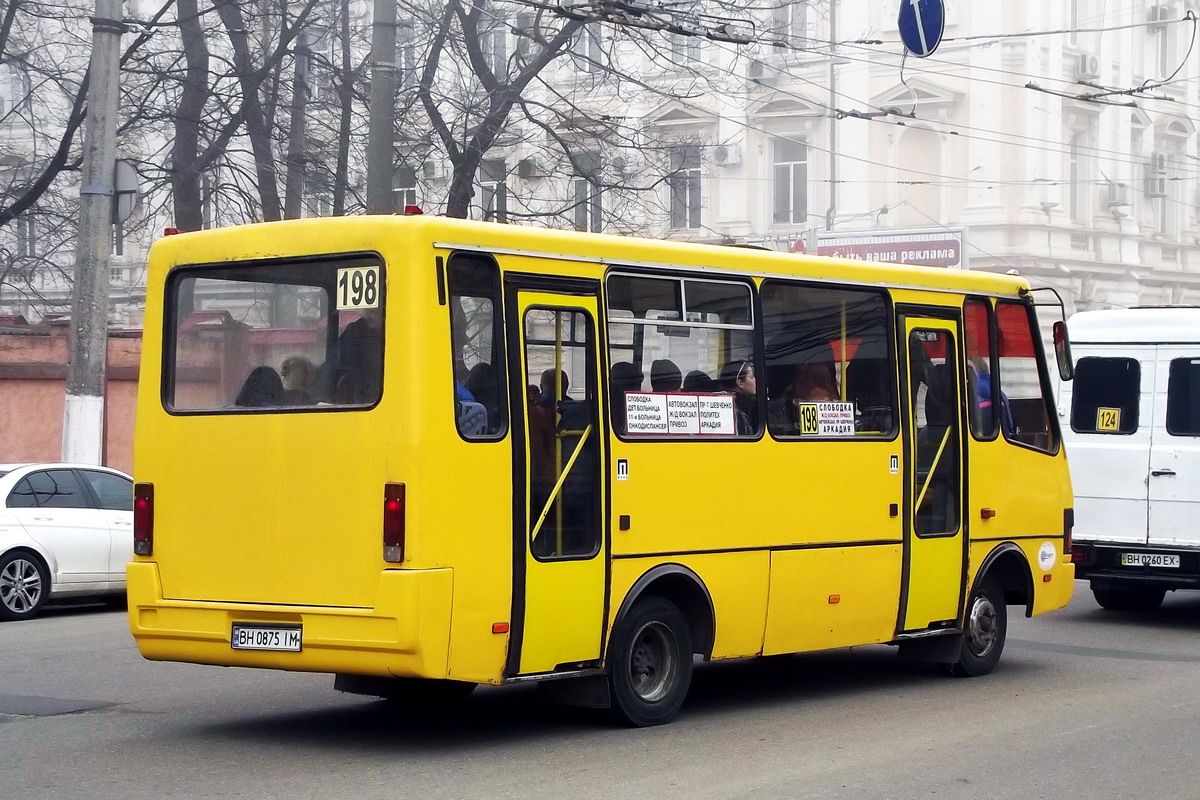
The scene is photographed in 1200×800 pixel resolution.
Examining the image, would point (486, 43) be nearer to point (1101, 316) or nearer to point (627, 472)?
point (1101, 316)

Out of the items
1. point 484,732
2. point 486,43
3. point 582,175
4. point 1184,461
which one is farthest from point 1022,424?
point 486,43

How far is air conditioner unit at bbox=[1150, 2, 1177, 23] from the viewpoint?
43.4 meters

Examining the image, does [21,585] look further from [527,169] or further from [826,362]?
[527,169]

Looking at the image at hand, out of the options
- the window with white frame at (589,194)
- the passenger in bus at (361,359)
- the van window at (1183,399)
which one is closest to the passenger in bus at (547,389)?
the passenger in bus at (361,359)

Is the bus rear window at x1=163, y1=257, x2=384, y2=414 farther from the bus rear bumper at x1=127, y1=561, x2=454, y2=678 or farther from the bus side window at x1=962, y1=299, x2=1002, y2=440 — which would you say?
the bus side window at x1=962, y1=299, x2=1002, y2=440

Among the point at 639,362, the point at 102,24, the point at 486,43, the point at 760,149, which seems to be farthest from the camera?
the point at 760,149

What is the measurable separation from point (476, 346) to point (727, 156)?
35.6 m

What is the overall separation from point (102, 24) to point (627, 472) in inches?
445

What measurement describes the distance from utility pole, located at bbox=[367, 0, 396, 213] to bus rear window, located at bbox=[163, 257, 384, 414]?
292 inches

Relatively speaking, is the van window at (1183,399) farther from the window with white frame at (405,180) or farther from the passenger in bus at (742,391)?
the window with white frame at (405,180)

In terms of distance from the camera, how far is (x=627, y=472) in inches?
356

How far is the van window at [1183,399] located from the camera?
1492 cm

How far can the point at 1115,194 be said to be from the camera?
42.2m

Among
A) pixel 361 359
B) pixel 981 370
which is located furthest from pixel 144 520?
pixel 981 370
